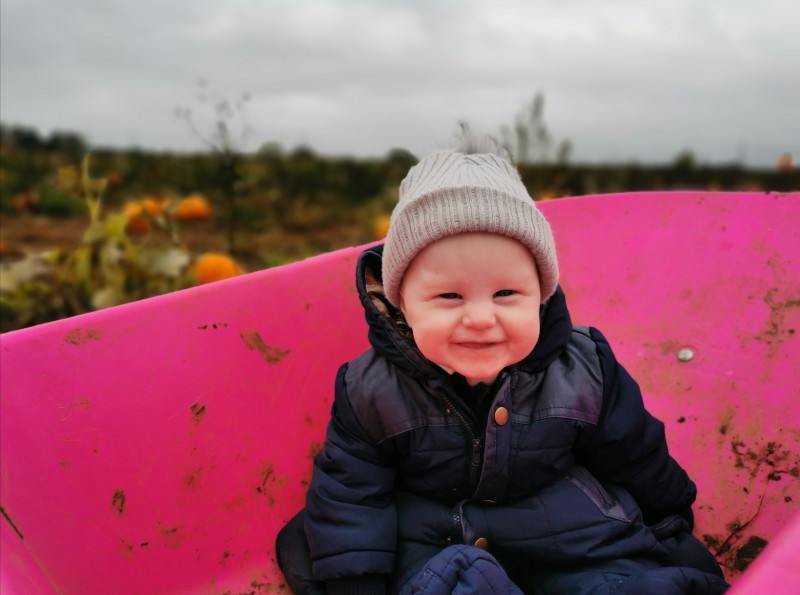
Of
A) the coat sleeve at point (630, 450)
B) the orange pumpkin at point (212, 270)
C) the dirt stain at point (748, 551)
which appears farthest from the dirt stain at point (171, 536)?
the orange pumpkin at point (212, 270)

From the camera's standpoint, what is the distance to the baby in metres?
1.06

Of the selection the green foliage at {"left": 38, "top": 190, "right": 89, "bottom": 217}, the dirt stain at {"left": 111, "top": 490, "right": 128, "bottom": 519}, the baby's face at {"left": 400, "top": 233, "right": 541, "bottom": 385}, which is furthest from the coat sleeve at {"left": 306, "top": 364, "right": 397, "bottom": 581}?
the green foliage at {"left": 38, "top": 190, "right": 89, "bottom": 217}

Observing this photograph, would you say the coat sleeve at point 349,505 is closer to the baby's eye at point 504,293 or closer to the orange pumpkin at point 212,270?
the baby's eye at point 504,293

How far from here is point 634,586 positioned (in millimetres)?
1031

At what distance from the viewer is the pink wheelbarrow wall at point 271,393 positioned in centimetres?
118

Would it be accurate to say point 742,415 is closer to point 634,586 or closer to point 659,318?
point 659,318

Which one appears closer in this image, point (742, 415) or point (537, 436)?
point (537, 436)

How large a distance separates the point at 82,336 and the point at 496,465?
0.71m

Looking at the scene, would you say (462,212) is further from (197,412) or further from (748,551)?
(748,551)

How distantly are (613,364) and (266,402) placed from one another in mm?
659

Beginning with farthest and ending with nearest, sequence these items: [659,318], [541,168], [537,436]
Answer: [541,168], [659,318], [537,436]

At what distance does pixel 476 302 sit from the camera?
1.04 m

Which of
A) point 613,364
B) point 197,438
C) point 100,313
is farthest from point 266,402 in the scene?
point 613,364

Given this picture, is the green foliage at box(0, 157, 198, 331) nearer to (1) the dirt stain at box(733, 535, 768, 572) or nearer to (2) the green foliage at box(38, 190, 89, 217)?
(1) the dirt stain at box(733, 535, 768, 572)
